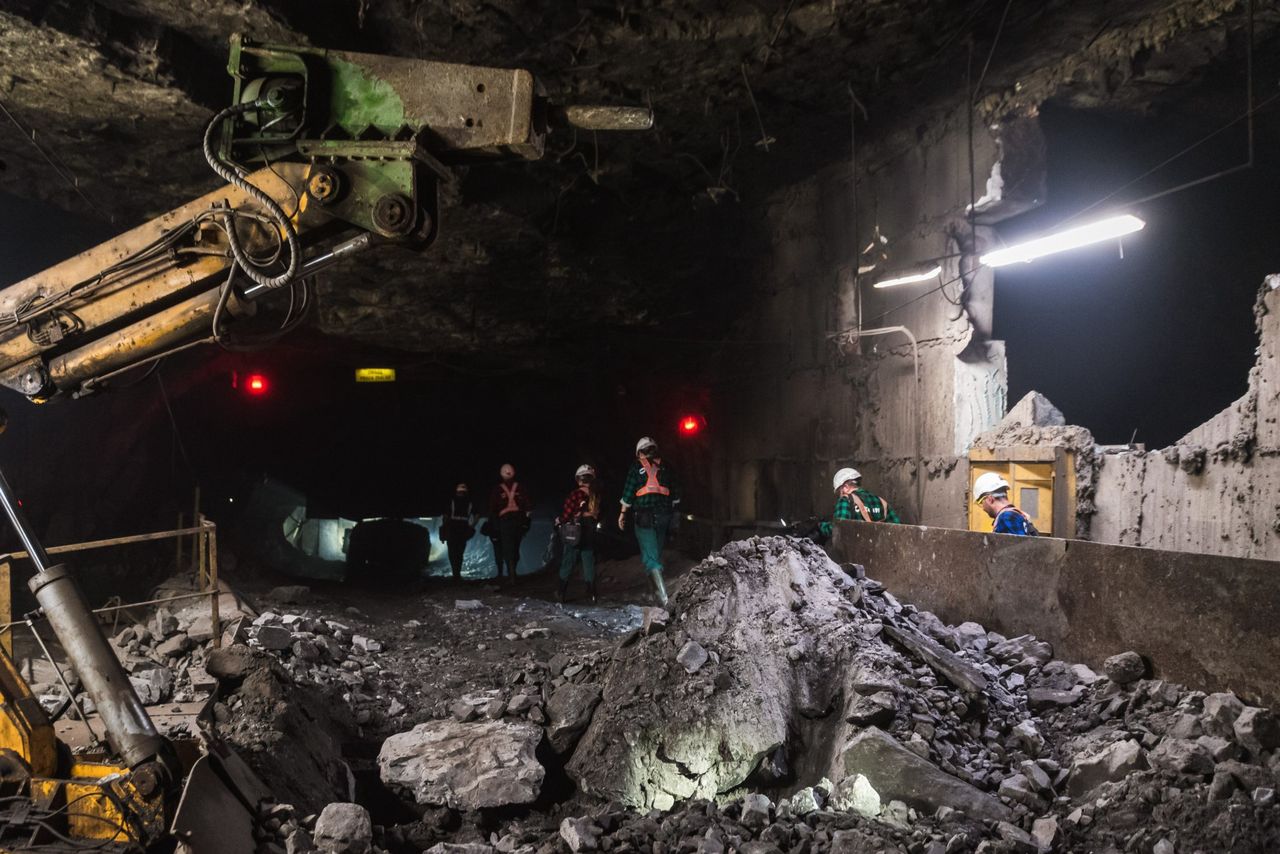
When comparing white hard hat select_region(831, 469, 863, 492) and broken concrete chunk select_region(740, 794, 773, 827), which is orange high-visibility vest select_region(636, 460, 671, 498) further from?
broken concrete chunk select_region(740, 794, 773, 827)

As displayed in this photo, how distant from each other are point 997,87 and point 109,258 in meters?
7.38

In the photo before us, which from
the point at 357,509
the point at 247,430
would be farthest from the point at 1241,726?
the point at 357,509

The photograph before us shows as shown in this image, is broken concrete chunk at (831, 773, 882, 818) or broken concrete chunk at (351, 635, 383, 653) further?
broken concrete chunk at (351, 635, 383, 653)

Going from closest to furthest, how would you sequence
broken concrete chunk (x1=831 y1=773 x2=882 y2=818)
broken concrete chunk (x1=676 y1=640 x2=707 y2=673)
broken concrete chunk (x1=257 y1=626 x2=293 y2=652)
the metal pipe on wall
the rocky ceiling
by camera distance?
1. broken concrete chunk (x1=831 y1=773 x2=882 y2=818)
2. broken concrete chunk (x1=676 y1=640 x2=707 y2=673)
3. the rocky ceiling
4. broken concrete chunk (x1=257 y1=626 x2=293 y2=652)
5. the metal pipe on wall

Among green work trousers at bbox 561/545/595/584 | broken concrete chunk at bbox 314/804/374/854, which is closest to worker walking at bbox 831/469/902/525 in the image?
green work trousers at bbox 561/545/595/584

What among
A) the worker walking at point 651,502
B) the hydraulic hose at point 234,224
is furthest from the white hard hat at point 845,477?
the hydraulic hose at point 234,224

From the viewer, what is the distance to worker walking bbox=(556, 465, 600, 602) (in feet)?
34.2

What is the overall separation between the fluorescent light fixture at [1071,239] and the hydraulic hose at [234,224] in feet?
17.6

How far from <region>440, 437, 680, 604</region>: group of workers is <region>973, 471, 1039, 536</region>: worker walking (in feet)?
12.4

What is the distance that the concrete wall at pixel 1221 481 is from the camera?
517 centimetres

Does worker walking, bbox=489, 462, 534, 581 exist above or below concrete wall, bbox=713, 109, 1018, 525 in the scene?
below

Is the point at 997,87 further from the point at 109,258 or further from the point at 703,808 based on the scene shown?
the point at 109,258

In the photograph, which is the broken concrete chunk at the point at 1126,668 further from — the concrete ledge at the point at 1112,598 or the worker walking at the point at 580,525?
the worker walking at the point at 580,525

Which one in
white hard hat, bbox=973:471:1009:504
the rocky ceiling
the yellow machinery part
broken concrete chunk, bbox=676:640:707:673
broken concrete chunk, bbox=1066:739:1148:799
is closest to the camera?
the yellow machinery part
